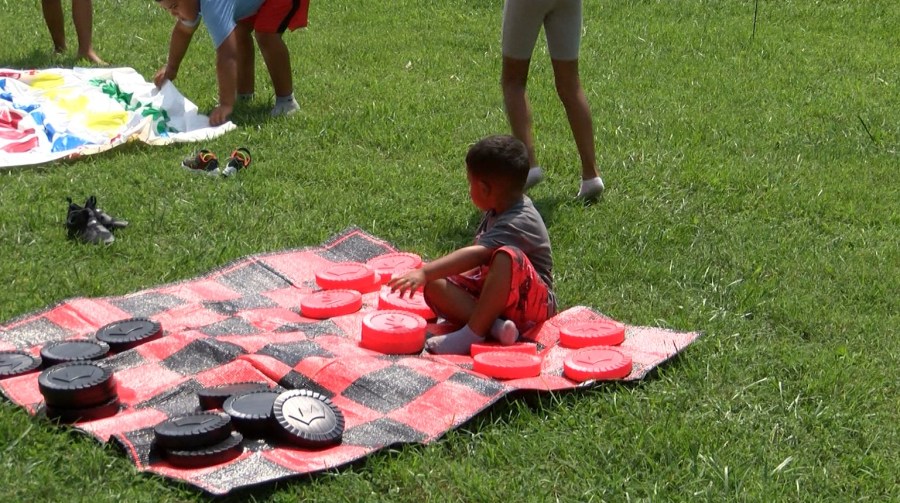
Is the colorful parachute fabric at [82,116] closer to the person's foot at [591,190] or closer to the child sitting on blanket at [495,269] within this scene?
the person's foot at [591,190]

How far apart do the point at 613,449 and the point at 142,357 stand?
181 centimetres

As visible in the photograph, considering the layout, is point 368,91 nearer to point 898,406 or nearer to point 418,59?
point 418,59

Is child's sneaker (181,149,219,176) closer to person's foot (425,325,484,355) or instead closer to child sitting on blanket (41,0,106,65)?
person's foot (425,325,484,355)

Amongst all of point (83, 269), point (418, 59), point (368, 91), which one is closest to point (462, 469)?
point (83, 269)

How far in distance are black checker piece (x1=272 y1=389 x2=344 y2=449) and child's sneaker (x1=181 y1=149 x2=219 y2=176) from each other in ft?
10.2

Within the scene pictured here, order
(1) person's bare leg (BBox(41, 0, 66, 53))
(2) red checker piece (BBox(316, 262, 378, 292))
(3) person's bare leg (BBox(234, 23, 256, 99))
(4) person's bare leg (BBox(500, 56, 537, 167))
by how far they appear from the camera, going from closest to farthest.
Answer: (2) red checker piece (BBox(316, 262, 378, 292)), (4) person's bare leg (BBox(500, 56, 537, 167)), (3) person's bare leg (BBox(234, 23, 256, 99)), (1) person's bare leg (BBox(41, 0, 66, 53))

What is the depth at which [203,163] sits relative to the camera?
6570 mm

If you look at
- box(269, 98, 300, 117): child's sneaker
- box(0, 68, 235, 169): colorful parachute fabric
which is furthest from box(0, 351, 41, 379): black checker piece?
box(269, 98, 300, 117): child's sneaker

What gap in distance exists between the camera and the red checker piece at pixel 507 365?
162 inches

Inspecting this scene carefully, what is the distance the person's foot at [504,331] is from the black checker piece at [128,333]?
134cm

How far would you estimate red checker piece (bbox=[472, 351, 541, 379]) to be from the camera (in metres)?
4.12

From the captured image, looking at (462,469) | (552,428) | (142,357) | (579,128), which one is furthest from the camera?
(579,128)

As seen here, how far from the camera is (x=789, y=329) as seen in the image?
15.4 feet

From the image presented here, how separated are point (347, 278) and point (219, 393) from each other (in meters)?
1.39
